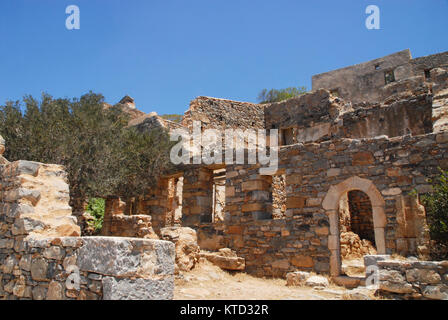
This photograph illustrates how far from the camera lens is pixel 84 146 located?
9359 mm

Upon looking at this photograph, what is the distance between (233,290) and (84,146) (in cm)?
599

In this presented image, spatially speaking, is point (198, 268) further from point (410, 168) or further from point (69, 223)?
point (410, 168)

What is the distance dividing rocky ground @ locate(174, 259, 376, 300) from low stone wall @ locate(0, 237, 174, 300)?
183cm

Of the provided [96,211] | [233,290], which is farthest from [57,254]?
[96,211]

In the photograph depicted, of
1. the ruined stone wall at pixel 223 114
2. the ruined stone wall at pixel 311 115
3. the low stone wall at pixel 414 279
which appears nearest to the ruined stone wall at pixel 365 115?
the ruined stone wall at pixel 311 115

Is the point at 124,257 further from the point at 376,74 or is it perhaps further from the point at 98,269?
the point at 376,74

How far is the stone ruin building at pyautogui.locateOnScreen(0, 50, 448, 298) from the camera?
150 inches

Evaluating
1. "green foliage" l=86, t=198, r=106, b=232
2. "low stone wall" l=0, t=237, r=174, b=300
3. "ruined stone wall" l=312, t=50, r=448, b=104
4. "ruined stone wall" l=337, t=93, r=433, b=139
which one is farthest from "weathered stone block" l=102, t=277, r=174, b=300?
"ruined stone wall" l=312, t=50, r=448, b=104

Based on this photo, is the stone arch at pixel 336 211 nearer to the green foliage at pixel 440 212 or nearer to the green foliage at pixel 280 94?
the green foliage at pixel 440 212

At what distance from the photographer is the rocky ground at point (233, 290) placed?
5134 mm

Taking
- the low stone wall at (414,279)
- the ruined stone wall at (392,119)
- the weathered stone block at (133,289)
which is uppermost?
the ruined stone wall at (392,119)

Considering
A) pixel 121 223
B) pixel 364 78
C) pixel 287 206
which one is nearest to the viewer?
pixel 287 206

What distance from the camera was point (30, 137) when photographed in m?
8.41
